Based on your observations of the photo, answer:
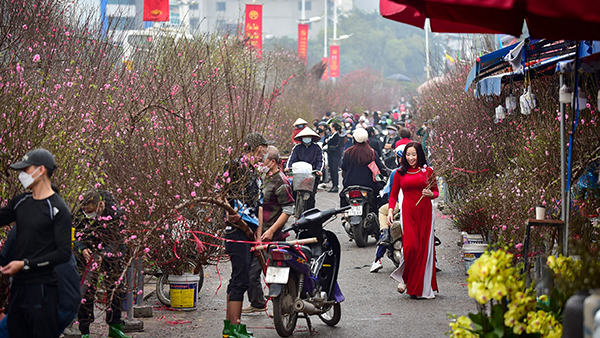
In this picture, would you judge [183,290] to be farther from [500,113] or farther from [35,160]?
[500,113]

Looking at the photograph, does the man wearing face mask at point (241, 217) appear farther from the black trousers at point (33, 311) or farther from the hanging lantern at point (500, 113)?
the hanging lantern at point (500, 113)

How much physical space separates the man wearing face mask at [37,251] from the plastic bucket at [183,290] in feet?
12.2

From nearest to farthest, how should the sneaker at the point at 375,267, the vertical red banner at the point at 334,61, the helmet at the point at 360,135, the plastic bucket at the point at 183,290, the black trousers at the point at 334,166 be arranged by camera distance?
the plastic bucket at the point at 183,290 < the sneaker at the point at 375,267 < the helmet at the point at 360,135 < the black trousers at the point at 334,166 < the vertical red banner at the point at 334,61

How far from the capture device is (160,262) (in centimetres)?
919

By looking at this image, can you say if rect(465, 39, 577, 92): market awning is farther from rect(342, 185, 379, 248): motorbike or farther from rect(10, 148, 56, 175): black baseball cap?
rect(10, 148, 56, 175): black baseball cap

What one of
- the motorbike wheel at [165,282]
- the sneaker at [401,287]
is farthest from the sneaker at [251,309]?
the sneaker at [401,287]

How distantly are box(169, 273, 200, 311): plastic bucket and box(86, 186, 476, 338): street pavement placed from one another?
12 centimetres

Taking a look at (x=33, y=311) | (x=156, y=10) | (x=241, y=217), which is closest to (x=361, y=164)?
(x=241, y=217)

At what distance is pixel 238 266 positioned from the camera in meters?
7.57

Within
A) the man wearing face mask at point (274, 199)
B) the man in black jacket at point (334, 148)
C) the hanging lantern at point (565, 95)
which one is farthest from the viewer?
the man in black jacket at point (334, 148)

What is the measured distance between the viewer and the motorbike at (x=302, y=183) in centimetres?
1458

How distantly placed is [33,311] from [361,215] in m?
9.12

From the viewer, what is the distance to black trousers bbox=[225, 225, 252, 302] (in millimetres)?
7504

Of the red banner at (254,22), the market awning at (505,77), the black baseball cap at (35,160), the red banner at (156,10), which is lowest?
the black baseball cap at (35,160)
